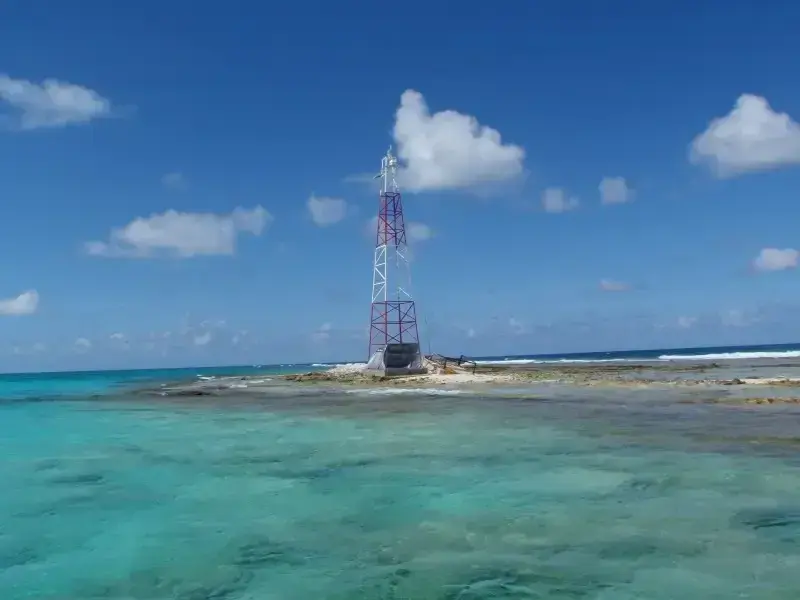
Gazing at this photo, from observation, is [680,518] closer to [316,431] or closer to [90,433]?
[316,431]

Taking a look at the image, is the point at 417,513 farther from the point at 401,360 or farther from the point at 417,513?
the point at 401,360

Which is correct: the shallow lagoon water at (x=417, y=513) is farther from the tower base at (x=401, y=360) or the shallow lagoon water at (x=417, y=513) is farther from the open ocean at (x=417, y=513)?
the tower base at (x=401, y=360)

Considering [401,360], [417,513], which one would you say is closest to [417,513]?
[417,513]

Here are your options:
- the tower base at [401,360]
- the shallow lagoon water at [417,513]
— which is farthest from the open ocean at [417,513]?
the tower base at [401,360]

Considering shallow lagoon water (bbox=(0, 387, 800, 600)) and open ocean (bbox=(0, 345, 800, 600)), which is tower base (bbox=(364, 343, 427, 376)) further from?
shallow lagoon water (bbox=(0, 387, 800, 600))

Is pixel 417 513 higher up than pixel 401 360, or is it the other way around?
pixel 401 360

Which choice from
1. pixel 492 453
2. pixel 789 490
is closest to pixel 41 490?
pixel 492 453

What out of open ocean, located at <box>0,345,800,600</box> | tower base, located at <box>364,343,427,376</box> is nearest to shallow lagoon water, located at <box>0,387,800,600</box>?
open ocean, located at <box>0,345,800,600</box>
